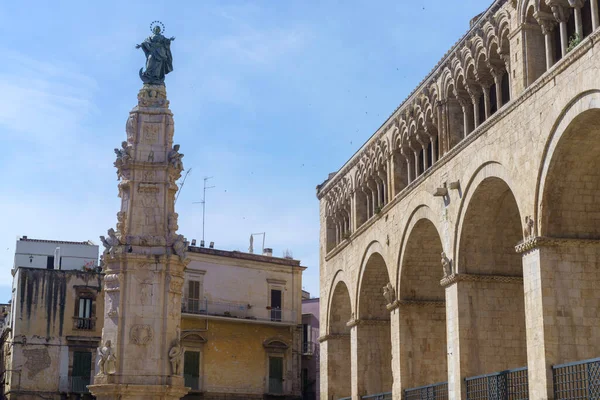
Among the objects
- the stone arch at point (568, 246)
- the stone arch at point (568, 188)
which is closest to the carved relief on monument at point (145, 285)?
the stone arch at point (568, 246)

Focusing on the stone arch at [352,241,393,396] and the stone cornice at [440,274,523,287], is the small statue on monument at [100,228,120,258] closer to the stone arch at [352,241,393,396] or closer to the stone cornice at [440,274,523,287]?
the stone cornice at [440,274,523,287]

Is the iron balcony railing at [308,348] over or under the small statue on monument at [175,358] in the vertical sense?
over

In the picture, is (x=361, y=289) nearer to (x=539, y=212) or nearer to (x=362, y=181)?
(x=362, y=181)

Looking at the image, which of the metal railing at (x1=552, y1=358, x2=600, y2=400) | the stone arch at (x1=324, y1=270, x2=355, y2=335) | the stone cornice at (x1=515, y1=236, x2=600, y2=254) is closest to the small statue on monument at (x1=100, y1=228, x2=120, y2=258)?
the stone cornice at (x1=515, y1=236, x2=600, y2=254)

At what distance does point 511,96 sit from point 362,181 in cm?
1169

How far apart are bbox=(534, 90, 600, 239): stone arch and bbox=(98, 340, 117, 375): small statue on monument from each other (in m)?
9.08

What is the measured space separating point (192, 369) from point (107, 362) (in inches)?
860

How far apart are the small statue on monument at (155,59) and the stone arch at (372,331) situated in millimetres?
11715

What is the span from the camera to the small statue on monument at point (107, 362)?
18.8m

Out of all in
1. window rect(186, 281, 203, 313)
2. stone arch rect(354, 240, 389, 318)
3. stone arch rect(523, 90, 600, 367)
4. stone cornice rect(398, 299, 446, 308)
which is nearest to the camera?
stone arch rect(523, 90, 600, 367)

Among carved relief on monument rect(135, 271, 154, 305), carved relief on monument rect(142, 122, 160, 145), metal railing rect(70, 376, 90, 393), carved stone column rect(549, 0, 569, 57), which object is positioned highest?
carved stone column rect(549, 0, 569, 57)

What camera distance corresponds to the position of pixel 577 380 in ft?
56.9

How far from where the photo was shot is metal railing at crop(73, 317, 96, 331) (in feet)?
132

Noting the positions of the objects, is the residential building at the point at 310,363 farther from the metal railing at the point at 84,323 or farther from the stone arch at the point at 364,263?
the stone arch at the point at 364,263
